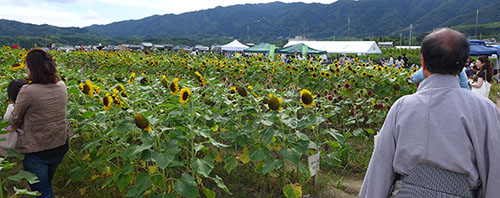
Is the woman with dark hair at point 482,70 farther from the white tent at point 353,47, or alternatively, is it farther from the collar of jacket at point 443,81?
the white tent at point 353,47

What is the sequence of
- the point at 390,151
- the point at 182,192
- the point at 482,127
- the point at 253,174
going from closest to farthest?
the point at 482,127 → the point at 390,151 → the point at 182,192 → the point at 253,174

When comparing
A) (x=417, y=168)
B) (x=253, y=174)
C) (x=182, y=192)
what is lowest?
(x=253, y=174)

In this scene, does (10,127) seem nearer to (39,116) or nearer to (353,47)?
(39,116)

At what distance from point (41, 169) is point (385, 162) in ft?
7.05

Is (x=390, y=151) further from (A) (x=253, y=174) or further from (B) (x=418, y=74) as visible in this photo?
(A) (x=253, y=174)

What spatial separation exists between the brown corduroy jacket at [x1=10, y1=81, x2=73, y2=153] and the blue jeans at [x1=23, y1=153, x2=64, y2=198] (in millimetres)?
93

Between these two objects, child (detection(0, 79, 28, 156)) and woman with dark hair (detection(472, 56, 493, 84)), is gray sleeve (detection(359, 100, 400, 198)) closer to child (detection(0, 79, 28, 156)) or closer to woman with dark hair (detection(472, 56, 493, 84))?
child (detection(0, 79, 28, 156))

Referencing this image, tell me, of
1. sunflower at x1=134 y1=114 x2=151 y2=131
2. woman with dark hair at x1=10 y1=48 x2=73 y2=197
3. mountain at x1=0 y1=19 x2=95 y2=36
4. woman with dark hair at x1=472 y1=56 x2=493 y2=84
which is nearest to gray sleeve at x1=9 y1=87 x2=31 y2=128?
woman with dark hair at x1=10 y1=48 x2=73 y2=197

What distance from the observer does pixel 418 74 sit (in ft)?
9.36

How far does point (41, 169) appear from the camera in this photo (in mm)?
2432

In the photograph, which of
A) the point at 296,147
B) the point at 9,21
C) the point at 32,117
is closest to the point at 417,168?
the point at 296,147

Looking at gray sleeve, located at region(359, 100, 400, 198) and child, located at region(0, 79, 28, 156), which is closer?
gray sleeve, located at region(359, 100, 400, 198)

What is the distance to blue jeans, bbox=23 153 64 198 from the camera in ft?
7.87

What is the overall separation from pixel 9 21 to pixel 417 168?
6256 inches
